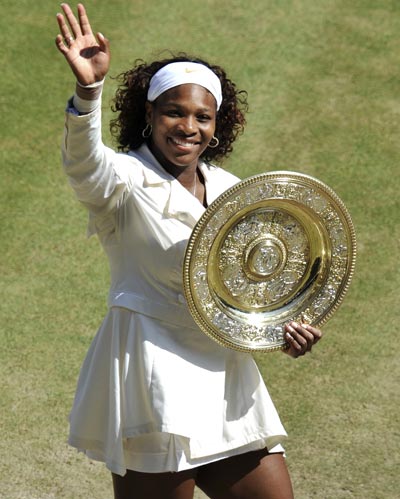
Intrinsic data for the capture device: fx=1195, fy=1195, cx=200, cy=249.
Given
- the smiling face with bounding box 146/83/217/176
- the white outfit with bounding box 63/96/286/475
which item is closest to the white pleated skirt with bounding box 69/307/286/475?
the white outfit with bounding box 63/96/286/475

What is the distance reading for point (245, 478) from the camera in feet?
12.0

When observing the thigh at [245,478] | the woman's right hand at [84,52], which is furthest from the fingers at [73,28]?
the thigh at [245,478]

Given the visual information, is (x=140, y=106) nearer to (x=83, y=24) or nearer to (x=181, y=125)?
(x=181, y=125)

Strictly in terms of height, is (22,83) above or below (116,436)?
above

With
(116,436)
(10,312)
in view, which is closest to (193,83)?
(116,436)

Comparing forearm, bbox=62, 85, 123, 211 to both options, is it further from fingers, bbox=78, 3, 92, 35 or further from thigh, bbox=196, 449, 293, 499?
thigh, bbox=196, 449, 293, 499

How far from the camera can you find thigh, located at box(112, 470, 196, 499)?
3473mm

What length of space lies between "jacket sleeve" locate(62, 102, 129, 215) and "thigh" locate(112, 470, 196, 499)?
78cm

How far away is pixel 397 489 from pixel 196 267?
6.72 feet

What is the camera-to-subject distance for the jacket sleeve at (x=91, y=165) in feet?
10.3

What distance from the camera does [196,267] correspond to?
133 inches

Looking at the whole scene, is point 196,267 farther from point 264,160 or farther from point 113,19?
point 113,19

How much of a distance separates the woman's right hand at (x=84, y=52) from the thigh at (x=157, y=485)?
1.16 meters

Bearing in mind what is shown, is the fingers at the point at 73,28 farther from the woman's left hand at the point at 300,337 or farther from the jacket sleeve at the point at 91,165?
the woman's left hand at the point at 300,337
